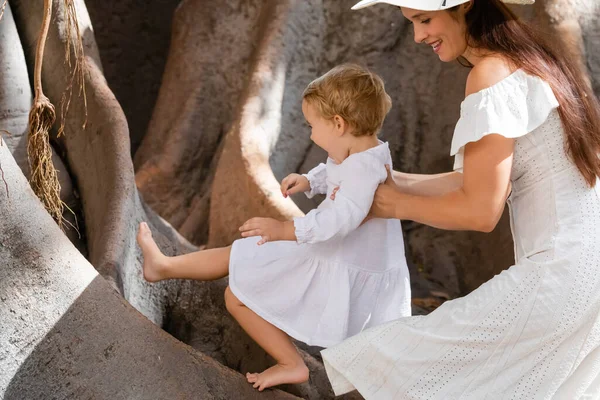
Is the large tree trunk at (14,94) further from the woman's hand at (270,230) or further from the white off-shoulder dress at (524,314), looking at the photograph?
the white off-shoulder dress at (524,314)

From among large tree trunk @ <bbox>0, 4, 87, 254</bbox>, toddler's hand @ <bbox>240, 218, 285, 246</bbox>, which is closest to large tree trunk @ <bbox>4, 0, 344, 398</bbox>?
large tree trunk @ <bbox>0, 4, 87, 254</bbox>

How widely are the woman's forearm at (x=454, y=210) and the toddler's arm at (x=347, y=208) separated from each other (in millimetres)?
102

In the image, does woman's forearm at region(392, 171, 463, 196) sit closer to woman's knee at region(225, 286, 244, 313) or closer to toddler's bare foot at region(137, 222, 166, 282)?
woman's knee at region(225, 286, 244, 313)

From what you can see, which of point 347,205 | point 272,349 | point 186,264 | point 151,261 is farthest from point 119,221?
point 347,205

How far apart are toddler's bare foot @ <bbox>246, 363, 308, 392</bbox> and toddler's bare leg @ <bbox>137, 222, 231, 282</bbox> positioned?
341mm

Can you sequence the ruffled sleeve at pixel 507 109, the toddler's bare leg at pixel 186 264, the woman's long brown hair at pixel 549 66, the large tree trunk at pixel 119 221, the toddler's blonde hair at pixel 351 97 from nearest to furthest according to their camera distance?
the ruffled sleeve at pixel 507 109 < the woman's long brown hair at pixel 549 66 < the toddler's blonde hair at pixel 351 97 < the toddler's bare leg at pixel 186 264 < the large tree trunk at pixel 119 221

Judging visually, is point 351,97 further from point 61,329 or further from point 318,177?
point 61,329

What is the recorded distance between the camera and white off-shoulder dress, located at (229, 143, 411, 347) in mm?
2568

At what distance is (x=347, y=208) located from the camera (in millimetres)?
2473

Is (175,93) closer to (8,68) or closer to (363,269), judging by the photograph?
(8,68)

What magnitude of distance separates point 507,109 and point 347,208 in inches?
20.8

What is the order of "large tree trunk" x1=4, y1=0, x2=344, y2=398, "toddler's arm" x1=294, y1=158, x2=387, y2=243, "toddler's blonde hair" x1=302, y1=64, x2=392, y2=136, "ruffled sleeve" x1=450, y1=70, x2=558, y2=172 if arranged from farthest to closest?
"large tree trunk" x1=4, y1=0, x2=344, y2=398 → "toddler's blonde hair" x1=302, y1=64, x2=392, y2=136 → "toddler's arm" x1=294, y1=158, x2=387, y2=243 → "ruffled sleeve" x1=450, y1=70, x2=558, y2=172

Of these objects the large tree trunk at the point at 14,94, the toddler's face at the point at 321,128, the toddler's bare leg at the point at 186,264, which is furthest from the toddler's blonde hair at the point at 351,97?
the large tree trunk at the point at 14,94

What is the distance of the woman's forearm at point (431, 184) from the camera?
2764 mm
